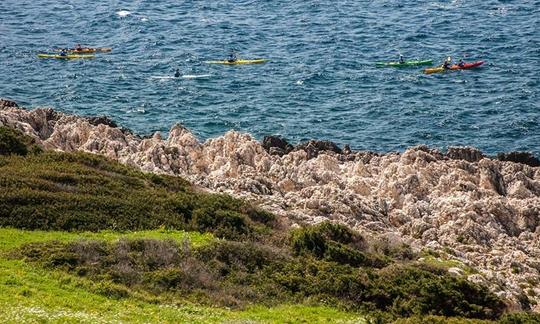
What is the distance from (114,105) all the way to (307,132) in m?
19.3

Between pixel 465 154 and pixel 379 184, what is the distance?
927 cm

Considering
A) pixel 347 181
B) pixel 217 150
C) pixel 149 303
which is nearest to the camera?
pixel 149 303

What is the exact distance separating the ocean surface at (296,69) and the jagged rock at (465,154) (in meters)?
6.80

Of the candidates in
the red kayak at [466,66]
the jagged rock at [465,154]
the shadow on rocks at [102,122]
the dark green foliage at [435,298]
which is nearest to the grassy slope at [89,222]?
the dark green foliage at [435,298]

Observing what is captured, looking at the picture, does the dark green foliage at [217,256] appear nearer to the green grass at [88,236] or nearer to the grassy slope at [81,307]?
the green grass at [88,236]

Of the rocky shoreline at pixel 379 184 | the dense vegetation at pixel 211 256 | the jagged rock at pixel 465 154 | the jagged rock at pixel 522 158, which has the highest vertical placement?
the dense vegetation at pixel 211 256

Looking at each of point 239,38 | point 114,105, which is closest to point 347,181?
point 114,105

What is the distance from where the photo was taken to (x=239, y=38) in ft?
315

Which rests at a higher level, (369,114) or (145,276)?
(145,276)

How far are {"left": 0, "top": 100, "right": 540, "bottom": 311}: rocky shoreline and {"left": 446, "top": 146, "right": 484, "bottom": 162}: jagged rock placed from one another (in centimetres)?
7

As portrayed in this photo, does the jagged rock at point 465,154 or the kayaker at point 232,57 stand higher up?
the kayaker at point 232,57

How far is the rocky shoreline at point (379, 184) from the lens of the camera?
4097 centimetres

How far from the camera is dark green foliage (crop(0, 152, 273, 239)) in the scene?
3618 cm

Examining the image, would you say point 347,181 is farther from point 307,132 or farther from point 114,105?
point 114,105
